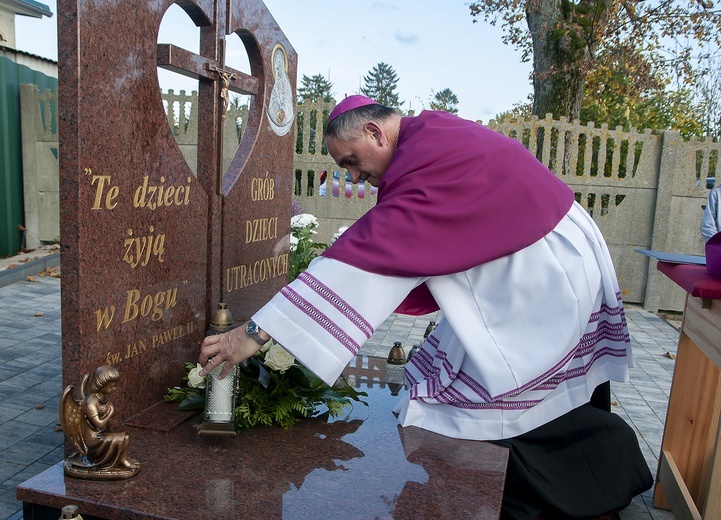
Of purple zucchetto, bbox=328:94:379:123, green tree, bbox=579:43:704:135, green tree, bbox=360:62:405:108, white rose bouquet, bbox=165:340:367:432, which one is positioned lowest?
white rose bouquet, bbox=165:340:367:432

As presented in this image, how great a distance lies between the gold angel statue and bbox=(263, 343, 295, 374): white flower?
0.68 m

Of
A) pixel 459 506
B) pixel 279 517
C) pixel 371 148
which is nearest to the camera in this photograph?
pixel 279 517

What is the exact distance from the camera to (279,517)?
1.95 meters

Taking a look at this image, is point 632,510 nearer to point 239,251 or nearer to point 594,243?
point 594,243

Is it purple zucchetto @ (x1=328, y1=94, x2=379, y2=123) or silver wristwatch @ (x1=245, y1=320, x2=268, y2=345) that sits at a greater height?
purple zucchetto @ (x1=328, y1=94, x2=379, y2=123)

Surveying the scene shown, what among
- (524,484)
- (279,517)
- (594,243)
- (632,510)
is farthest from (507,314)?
(632,510)

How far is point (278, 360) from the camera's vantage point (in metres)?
2.60

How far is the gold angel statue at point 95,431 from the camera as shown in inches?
80.0

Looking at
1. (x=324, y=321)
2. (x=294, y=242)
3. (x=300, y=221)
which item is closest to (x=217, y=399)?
(x=324, y=321)

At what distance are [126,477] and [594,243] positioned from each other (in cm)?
191

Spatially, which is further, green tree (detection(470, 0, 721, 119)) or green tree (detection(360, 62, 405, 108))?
green tree (detection(360, 62, 405, 108))

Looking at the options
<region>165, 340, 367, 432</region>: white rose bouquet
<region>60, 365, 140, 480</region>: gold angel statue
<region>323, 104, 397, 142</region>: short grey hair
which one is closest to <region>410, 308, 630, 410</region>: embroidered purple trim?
<region>165, 340, 367, 432</region>: white rose bouquet

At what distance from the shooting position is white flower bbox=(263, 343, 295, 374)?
8.53 ft

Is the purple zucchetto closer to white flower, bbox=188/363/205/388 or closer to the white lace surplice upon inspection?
the white lace surplice
